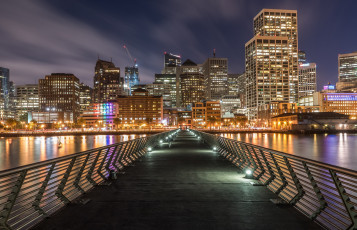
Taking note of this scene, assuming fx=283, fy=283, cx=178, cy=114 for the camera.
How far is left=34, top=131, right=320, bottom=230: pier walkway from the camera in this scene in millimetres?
6172

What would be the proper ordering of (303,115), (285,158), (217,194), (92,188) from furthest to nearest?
(303,115) < (92,188) < (217,194) < (285,158)

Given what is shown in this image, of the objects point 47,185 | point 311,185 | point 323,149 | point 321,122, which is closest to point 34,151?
point 47,185

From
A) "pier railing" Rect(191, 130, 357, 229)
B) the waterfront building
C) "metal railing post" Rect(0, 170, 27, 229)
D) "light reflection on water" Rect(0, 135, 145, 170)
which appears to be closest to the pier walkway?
"pier railing" Rect(191, 130, 357, 229)

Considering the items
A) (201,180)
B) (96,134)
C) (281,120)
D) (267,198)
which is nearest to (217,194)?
(267,198)

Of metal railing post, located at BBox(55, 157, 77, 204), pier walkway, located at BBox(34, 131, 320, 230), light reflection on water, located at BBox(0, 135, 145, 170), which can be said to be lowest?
light reflection on water, located at BBox(0, 135, 145, 170)

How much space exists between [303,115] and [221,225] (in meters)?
152

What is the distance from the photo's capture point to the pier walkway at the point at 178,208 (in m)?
6.17

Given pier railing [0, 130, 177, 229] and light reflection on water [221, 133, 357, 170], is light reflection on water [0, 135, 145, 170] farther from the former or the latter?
light reflection on water [221, 133, 357, 170]

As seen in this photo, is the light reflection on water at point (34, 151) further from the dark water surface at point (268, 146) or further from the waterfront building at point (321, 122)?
the waterfront building at point (321, 122)

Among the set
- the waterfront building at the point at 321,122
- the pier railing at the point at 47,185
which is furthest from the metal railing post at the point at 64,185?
the waterfront building at the point at 321,122

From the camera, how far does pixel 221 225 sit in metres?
6.14

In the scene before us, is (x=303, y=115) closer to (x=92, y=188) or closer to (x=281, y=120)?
(x=281, y=120)

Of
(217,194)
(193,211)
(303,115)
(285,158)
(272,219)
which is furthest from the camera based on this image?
(303,115)

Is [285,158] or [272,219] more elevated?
[285,158]
